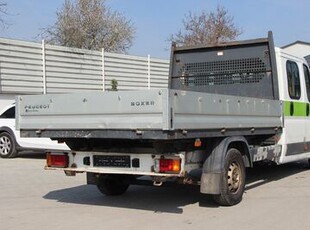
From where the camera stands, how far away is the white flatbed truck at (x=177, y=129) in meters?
6.72

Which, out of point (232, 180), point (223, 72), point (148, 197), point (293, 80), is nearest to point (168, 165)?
point (232, 180)

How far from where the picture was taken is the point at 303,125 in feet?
35.4

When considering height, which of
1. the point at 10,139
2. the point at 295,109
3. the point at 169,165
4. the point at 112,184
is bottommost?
the point at 112,184

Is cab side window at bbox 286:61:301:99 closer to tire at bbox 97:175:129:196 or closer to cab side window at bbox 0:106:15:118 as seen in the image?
tire at bbox 97:175:129:196

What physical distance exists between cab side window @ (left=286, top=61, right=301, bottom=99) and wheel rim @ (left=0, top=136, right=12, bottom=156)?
830cm

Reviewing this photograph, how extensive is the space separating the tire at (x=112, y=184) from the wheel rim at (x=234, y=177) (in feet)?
5.52

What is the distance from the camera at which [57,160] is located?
8.04 m

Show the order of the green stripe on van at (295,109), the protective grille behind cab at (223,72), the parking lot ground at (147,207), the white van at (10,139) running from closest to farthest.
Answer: the parking lot ground at (147,207) < the green stripe on van at (295,109) < the protective grille behind cab at (223,72) < the white van at (10,139)

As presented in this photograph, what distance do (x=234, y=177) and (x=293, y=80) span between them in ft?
10.5

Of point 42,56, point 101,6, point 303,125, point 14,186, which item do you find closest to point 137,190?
point 14,186

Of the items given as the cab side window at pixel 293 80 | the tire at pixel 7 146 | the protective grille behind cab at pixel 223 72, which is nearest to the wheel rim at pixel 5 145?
the tire at pixel 7 146

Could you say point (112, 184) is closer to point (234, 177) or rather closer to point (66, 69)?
point (234, 177)

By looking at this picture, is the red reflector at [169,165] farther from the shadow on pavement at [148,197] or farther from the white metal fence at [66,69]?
the white metal fence at [66,69]

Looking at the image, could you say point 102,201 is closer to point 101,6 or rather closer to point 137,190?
point 137,190
